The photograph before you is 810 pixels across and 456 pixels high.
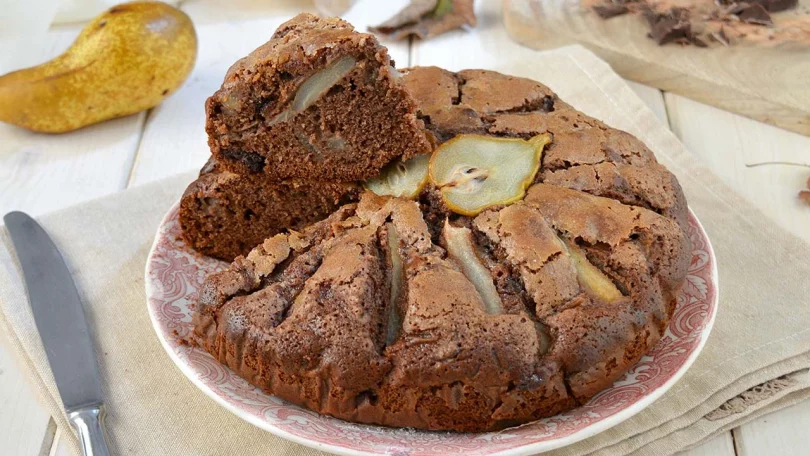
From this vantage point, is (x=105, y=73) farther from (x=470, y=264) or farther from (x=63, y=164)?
(x=470, y=264)

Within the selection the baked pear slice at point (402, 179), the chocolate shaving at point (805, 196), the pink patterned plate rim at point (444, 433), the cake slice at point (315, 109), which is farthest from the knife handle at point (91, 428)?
the chocolate shaving at point (805, 196)

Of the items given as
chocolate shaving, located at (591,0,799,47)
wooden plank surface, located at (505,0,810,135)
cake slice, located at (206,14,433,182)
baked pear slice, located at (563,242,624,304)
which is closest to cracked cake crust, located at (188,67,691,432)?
baked pear slice, located at (563,242,624,304)

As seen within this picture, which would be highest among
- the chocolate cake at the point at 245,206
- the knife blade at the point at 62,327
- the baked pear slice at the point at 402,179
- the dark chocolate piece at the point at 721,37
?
the baked pear slice at the point at 402,179

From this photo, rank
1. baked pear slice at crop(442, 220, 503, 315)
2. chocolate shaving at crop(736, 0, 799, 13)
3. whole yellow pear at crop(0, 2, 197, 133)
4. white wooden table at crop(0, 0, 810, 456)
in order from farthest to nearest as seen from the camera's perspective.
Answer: chocolate shaving at crop(736, 0, 799, 13) → whole yellow pear at crop(0, 2, 197, 133) → white wooden table at crop(0, 0, 810, 456) → baked pear slice at crop(442, 220, 503, 315)

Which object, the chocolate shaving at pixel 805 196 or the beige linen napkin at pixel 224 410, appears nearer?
the beige linen napkin at pixel 224 410

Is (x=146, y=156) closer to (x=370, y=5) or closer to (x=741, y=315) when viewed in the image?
(x=370, y=5)

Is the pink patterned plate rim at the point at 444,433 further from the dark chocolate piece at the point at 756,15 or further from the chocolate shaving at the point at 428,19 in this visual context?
the chocolate shaving at the point at 428,19

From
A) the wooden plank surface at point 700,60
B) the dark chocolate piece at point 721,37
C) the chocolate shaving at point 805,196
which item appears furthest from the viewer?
the dark chocolate piece at point 721,37

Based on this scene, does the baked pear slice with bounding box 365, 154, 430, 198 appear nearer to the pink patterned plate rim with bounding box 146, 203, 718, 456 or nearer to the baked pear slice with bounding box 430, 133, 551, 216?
the baked pear slice with bounding box 430, 133, 551, 216

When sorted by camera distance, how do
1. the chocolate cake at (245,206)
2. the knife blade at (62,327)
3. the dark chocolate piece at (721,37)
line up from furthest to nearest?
1. the dark chocolate piece at (721,37)
2. the chocolate cake at (245,206)
3. the knife blade at (62,327)
